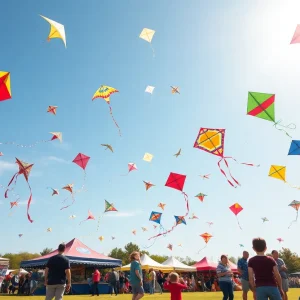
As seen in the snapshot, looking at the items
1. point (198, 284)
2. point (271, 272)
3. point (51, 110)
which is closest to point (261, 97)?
point (271, 272)

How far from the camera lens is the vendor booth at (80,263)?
845 inches

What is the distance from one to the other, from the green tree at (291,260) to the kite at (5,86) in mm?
81854

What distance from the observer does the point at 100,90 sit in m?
15.9

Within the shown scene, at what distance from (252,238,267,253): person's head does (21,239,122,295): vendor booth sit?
58.2 feet

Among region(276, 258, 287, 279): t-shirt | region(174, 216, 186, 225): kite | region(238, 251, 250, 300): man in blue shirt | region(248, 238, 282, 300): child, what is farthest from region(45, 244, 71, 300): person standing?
region(174, 216, 186, 225): kite

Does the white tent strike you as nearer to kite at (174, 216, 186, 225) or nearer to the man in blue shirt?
kite at (174, 216, 186, 225)

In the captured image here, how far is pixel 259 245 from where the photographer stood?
484 centimetres

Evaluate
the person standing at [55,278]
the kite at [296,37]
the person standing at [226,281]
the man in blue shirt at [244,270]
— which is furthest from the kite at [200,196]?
the person standing at [55,278]

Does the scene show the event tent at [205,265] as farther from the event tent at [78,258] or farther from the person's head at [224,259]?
the person's head at [224,259]

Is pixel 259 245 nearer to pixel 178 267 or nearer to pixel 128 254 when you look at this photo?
pixel 178 267

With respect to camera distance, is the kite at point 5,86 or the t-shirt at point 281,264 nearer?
the t-shirt at point 281,264

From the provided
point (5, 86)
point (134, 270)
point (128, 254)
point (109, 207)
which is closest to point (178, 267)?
point (109, 207)

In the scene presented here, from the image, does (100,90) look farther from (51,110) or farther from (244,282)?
(244,282)

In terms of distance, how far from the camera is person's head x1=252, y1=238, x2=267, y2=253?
15.9 feet
